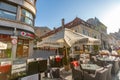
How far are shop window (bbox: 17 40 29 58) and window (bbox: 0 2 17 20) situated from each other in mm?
3777

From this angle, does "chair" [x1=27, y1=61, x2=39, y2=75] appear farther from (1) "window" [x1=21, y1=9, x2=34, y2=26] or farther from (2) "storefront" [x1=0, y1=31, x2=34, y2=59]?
(1) "window" [x1=21, y1=9, x2=34, y2=26]

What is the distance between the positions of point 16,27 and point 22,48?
3676 millimetres

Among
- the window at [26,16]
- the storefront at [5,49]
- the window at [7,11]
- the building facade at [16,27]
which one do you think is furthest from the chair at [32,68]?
the window at [26,16]

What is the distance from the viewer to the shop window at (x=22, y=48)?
59.1 feet

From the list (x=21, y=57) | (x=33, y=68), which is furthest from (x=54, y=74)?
(x=21, y=57)

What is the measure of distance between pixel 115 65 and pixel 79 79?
407cm

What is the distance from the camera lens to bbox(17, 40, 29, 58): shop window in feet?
59.1

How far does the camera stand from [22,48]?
18781 millimetres

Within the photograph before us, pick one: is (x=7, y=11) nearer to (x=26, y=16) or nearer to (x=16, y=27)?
(x=16, y=27)

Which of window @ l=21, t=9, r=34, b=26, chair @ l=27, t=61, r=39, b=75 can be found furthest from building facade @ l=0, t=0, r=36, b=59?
chair @ l=27, t=61, r=39, b=75

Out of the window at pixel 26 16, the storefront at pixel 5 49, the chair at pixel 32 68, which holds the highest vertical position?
the window at pixel 26 16

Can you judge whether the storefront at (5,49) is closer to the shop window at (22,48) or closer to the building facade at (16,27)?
the building facade at (16,27)

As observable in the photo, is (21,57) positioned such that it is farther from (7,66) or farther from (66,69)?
(7,66)

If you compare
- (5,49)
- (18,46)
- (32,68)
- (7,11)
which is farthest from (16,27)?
(32,68)
